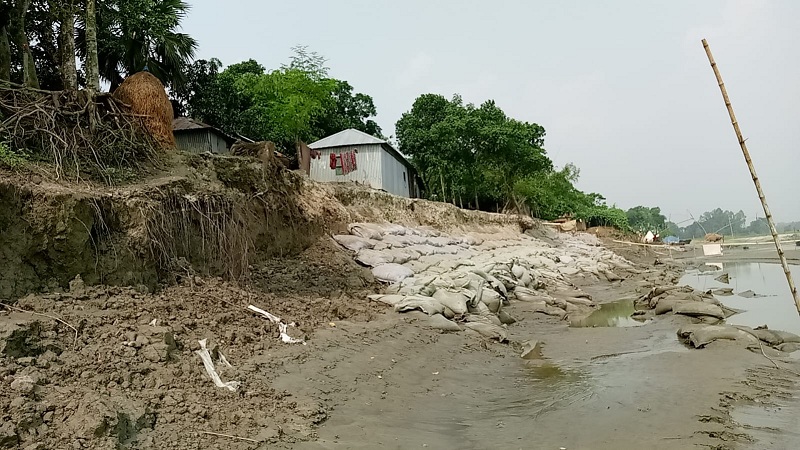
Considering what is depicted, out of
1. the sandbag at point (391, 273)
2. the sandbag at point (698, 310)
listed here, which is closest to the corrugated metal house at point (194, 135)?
the sandbag at point (391, 273)

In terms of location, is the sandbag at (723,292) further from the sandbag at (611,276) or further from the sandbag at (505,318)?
the sandbag at (505,318)

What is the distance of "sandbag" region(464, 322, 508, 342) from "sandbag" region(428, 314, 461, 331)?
0.98 ft

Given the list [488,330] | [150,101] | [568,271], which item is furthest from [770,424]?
[568,271]

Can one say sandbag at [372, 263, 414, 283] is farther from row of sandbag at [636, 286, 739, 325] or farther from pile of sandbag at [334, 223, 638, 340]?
row of sandbag at [636, 286, 739, 325]

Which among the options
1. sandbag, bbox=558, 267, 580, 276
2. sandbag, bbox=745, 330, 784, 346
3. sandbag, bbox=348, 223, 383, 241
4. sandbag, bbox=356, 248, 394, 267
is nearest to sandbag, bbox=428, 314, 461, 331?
sandbag, bbox=356, 248, 394, 267

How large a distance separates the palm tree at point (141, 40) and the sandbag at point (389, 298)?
9.52 m

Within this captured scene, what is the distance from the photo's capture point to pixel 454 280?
9328mm

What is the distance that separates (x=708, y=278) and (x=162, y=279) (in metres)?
19.6

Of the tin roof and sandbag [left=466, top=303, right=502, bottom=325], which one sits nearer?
sandbag [left=466, top=303, right=502, bottom=325]

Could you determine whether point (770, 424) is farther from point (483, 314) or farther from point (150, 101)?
point (150, 101)

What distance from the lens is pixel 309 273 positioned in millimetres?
8070

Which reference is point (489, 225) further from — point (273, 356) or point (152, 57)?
point (273, 356)

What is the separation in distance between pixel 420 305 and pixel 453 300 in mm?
797

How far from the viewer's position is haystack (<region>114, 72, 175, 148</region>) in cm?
732
